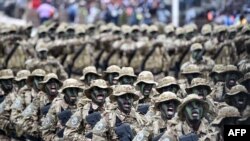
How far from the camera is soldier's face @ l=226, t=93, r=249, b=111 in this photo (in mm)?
18812

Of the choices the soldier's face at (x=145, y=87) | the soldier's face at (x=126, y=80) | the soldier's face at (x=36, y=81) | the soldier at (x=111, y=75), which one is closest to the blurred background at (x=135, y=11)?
the soldier at (x=111, y=75)

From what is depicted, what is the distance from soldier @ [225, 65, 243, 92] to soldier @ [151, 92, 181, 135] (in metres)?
3.60

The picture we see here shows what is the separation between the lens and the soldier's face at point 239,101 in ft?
61.7

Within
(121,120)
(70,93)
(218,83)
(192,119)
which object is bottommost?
(192,119)

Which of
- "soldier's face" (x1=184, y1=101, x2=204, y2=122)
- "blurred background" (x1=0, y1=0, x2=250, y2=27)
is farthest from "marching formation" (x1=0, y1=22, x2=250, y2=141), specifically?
"blurred background" (x1=0, y1=0, x2=250, y2=27)

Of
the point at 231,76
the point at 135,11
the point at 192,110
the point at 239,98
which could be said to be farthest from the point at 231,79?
the point at 135,11

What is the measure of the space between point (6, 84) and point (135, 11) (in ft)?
59.0

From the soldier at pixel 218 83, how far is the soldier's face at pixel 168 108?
255cm

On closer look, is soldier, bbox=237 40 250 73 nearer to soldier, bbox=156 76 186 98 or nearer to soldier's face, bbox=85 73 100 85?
soldier, bbox=156 76 186 98

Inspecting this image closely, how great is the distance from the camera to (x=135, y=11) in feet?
131

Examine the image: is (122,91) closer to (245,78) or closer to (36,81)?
(245,78)

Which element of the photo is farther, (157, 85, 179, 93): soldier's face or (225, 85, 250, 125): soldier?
(157, 85, 179, 93): soldier's face

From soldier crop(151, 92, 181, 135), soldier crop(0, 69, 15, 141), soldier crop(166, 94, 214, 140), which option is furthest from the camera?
soldier crop(0, 69, 15, 141)

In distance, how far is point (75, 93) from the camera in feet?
64.0
